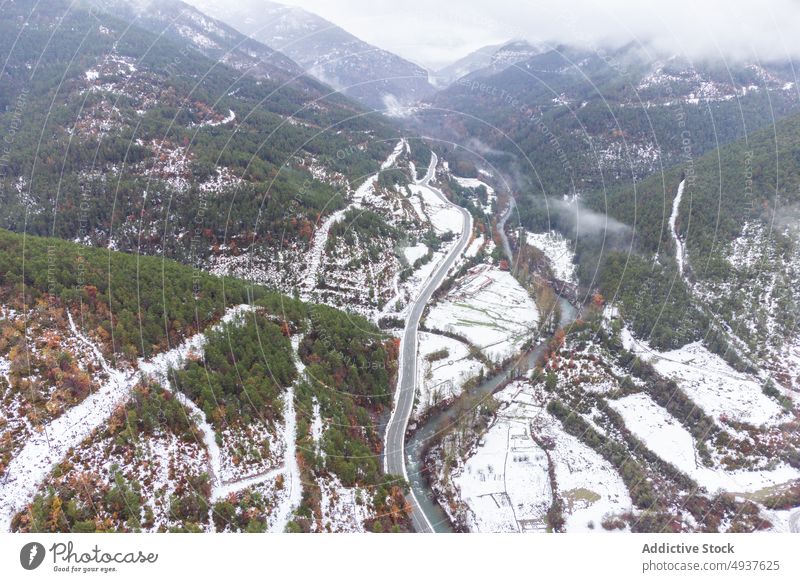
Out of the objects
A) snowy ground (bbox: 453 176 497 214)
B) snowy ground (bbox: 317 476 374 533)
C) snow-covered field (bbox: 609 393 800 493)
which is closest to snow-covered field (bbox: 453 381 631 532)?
snow-covered field (bbox: 609 393 800 493)

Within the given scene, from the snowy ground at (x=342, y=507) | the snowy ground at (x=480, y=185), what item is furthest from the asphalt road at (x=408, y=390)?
the snowy ground at (x=480, y=185)

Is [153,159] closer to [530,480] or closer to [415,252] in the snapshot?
[415,252]

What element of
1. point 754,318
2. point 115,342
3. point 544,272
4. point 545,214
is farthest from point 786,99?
point 115,342

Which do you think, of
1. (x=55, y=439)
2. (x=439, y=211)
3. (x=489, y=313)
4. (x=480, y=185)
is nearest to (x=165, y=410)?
(x=55, y=439)

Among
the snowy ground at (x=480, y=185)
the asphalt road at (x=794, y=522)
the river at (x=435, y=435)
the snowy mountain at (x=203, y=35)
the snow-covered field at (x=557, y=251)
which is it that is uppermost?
the snowy mountain at (x=203, y=35)

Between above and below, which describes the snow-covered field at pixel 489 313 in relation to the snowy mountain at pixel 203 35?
below

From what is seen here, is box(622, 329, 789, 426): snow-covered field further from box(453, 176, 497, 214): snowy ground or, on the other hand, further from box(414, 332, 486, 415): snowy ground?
box(453, 176, 497, 214): snowy ground

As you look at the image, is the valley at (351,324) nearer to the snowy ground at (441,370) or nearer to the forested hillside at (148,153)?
the snowy ground at (441,370)
